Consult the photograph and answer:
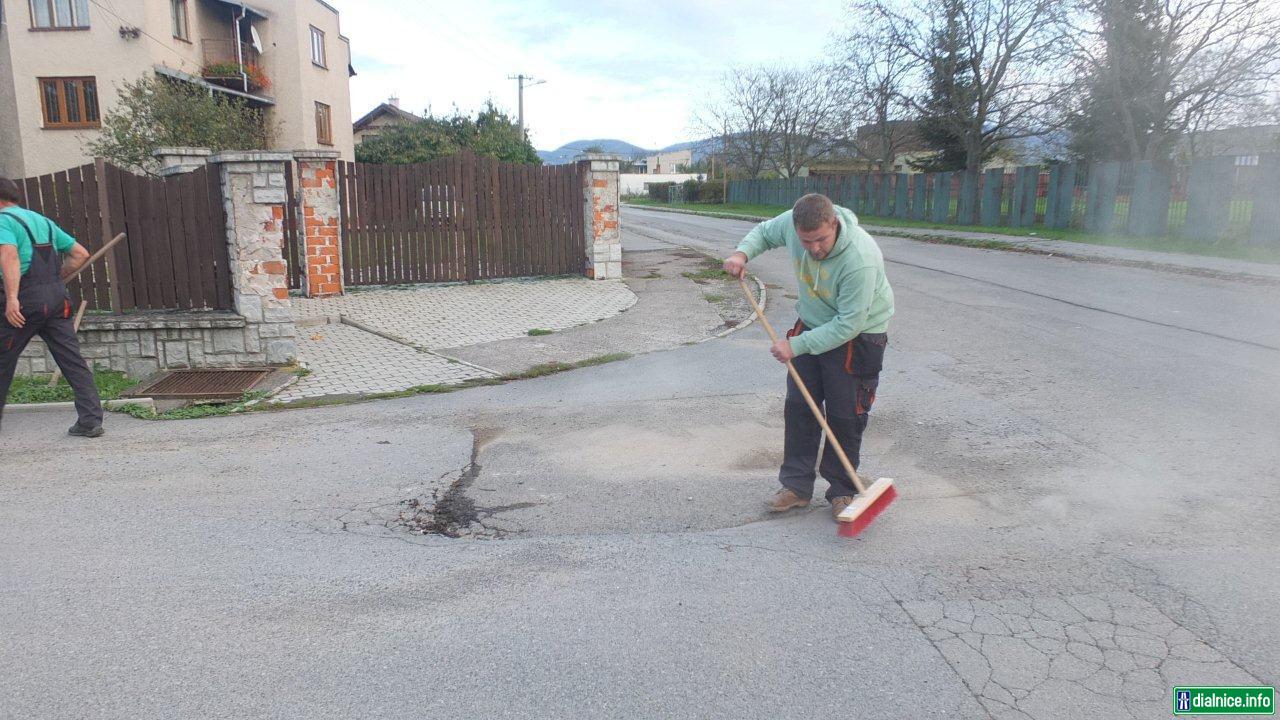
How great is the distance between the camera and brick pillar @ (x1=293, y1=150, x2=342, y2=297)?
12484mm

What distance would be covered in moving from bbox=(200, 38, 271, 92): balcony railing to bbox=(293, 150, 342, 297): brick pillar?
17.5 m

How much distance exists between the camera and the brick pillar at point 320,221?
12.5 m

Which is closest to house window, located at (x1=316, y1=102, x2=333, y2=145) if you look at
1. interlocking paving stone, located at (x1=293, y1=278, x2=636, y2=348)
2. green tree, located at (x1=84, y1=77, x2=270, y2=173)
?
green tree, located at (x1=84, y1=77, x2=270, y2=173)

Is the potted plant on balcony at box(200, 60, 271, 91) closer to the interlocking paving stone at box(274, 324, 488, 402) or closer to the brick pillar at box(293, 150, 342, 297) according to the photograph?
the brick pillar at box(293, 150, 342, 297)

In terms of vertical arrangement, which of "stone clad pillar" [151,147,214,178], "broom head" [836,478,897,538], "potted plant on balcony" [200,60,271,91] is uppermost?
"potted plant on balcony" [200,60,271,91]

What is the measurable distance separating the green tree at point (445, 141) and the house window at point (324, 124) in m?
7.16

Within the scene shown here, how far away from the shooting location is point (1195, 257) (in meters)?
16.5

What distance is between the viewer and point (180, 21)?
2664cm

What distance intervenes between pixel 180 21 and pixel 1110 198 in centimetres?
2828

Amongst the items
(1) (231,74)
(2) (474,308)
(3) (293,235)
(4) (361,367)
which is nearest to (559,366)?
(4) (361,367)

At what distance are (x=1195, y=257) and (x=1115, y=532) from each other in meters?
15.2

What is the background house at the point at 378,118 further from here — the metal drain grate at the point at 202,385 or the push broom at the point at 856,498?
the push broom at the point at 856,498

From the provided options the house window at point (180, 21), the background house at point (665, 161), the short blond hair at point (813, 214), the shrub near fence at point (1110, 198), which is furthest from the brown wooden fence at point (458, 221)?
the background house at point (665, 161)

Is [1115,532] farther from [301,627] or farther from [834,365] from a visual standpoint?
[301,627]
